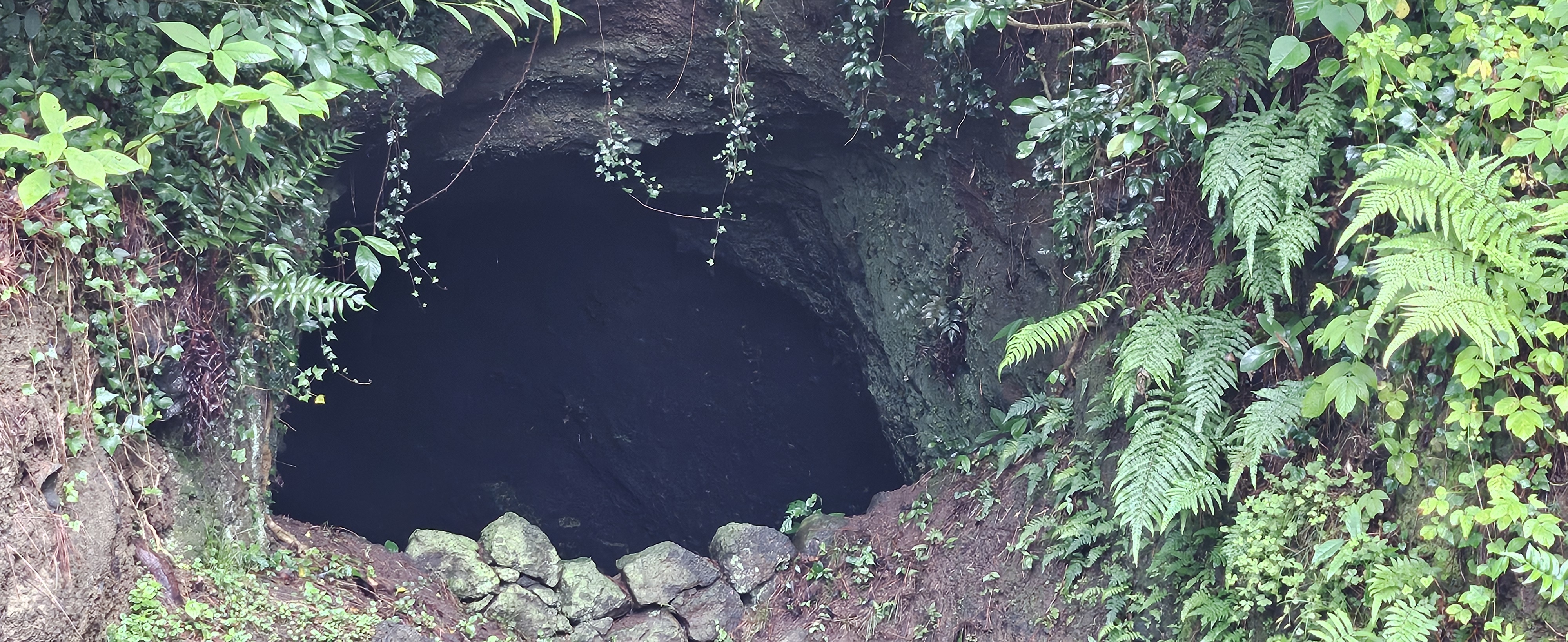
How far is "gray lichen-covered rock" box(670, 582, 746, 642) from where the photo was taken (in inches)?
204

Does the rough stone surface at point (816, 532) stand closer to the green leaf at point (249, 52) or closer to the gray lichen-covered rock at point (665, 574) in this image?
the gray lichen-covered rock at point (665, 574)

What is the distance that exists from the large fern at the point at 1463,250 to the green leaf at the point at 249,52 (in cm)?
318

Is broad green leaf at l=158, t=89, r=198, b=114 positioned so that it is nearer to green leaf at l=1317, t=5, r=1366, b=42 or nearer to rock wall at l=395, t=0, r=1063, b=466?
rock wall at l=395, t=0, r=1063, b=466

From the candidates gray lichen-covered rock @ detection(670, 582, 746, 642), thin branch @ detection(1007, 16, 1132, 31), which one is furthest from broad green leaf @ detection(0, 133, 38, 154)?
gray lichen-covered rock @ detection(670, 582, 746, 642)

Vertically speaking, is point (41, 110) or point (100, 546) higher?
point (41, 110)

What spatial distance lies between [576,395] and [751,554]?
3772mm

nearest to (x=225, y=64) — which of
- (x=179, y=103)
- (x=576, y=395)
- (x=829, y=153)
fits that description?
(x=179, y=103)

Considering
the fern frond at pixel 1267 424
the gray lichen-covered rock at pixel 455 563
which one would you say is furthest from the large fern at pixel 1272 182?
the gray lichen-covered rock at pixel 455 563

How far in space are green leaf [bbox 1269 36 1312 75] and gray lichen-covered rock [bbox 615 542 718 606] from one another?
396 centimetres

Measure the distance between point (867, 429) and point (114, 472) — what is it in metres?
4.92

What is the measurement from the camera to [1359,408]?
3021 millimetres

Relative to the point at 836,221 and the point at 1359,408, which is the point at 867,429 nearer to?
the point at 836,221

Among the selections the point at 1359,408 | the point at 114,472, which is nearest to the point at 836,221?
the point at 1359,408

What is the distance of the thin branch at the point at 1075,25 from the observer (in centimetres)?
374
